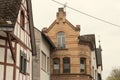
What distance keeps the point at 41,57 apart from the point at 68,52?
250 inches

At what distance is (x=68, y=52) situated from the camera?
1532 inches

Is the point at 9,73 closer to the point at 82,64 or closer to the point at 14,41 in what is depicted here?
the point at 14,41

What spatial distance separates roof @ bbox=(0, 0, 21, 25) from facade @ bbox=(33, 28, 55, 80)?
9.58m

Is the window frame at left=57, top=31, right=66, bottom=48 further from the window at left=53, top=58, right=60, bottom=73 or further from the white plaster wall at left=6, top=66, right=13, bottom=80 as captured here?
the white plaster wall at left=6, top=66, right=13, bottom=80

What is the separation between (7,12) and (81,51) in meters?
17.9

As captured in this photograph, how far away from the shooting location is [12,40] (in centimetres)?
2264

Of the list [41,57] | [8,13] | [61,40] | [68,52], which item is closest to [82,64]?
[68,52]

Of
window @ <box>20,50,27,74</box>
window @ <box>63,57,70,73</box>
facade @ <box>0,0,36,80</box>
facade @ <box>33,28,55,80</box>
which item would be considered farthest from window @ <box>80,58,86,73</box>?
window @ <box>20,50,27,74</box>

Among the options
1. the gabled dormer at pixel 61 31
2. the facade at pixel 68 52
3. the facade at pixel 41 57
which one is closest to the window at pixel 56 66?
the facade at pixel 68 52

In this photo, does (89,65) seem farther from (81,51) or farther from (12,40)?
(12,40)

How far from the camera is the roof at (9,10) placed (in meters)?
21.5

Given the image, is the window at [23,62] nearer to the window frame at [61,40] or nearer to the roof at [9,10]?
the roof at [9,10]

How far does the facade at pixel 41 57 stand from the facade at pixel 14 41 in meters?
5.62

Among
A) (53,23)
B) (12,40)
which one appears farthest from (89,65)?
(12,40)
